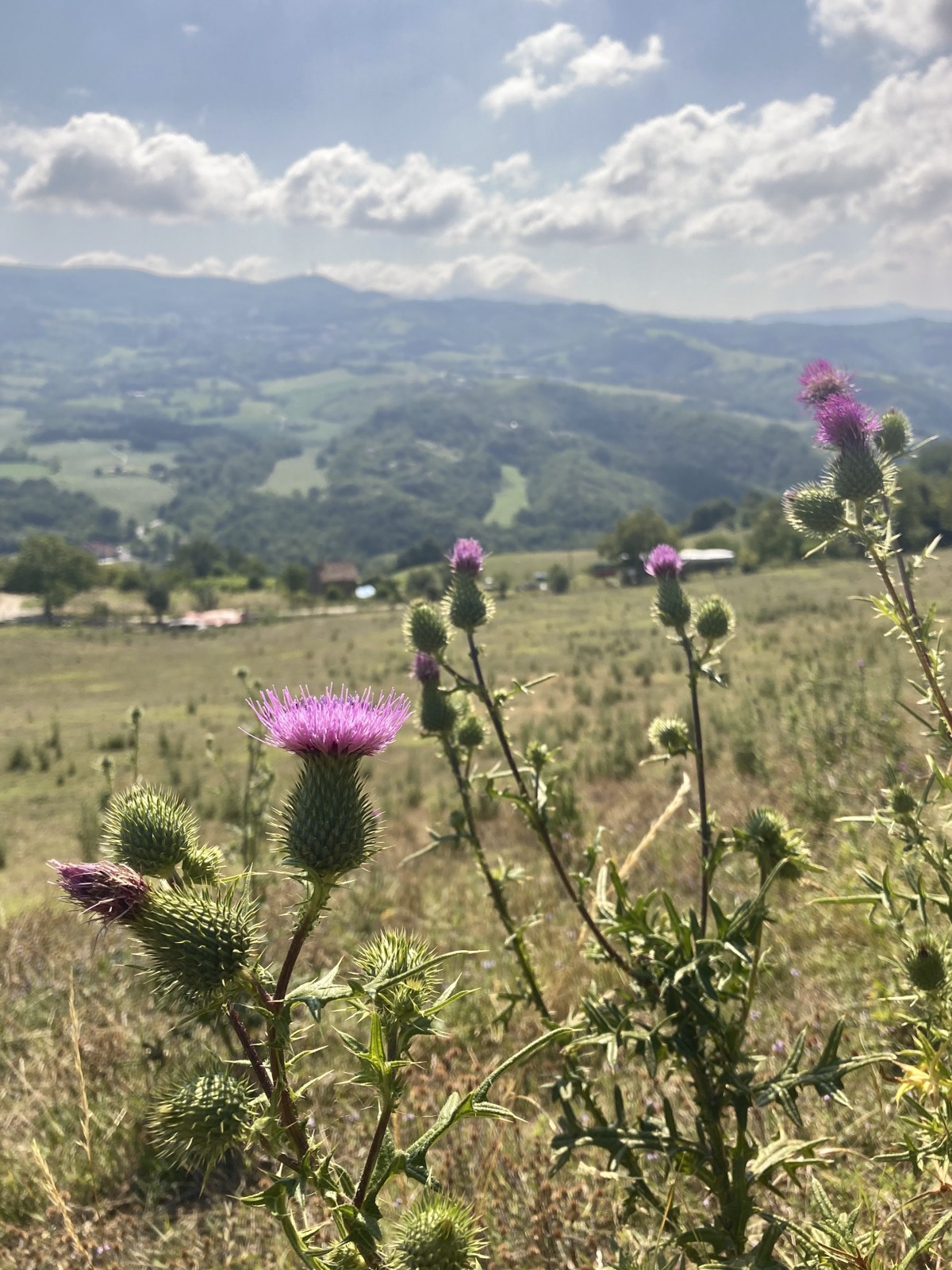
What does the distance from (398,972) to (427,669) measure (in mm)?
2544

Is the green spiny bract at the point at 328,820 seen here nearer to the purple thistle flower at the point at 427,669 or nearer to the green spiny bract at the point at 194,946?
the green spiny bract at the point at 194,946

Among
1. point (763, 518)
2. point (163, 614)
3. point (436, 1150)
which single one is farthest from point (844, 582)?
point (163, 614)

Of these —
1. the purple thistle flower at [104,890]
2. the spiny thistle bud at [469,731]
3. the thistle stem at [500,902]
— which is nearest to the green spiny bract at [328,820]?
the purple thistle flower at [104,890]

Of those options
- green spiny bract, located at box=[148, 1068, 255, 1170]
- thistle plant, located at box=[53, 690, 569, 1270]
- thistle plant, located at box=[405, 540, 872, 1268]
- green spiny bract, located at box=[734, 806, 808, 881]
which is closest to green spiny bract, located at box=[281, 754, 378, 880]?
thistle plant, located at box=[53, 690, 569, 1270]

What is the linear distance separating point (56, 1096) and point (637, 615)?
115 feet

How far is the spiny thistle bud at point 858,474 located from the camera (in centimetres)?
329

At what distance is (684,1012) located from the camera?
267cm

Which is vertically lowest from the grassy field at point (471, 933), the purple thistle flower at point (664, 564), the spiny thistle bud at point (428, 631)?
the grassy field at point (471, 933)

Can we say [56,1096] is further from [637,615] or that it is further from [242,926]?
[637,615]

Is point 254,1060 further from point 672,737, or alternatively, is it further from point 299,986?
point 672,737

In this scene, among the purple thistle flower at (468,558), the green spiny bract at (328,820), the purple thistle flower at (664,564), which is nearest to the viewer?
the green spiny bract at (328,820)

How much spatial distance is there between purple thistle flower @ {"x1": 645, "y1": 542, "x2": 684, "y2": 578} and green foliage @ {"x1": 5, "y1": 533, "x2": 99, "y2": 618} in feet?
321

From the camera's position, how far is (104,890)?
1804mm

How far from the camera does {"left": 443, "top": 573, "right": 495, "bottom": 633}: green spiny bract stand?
13.5 ft
